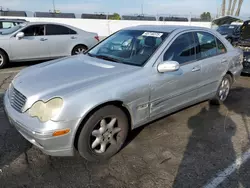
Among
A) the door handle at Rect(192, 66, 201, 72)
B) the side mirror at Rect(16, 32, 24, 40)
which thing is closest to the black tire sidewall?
the side mirror at Rect(16, 32, 24, 40)

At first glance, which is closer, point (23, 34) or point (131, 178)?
point (131, 178)

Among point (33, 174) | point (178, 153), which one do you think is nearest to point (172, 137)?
point (178, 153)

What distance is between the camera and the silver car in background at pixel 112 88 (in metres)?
2.43

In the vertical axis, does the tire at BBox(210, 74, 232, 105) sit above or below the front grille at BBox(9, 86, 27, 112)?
below

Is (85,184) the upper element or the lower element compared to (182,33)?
lower

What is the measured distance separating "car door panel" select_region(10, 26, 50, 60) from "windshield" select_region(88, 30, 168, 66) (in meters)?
4.37

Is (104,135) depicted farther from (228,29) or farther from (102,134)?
(228,29)

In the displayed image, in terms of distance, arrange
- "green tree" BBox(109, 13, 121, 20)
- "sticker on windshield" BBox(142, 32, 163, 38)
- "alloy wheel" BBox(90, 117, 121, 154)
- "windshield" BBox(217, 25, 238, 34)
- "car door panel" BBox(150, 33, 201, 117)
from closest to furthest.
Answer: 1. "alloy wheel" BBox(90, 117, 121, 154)
2. "car door panel" BBox(150, 33, 201, 117)
3. "sticker on windshield" BBox(142, 32, 163, 38)
4. "windshield" BBox(217, 25, 238, 34)
5. "green tree" BBox(109, 13, 121, 20)

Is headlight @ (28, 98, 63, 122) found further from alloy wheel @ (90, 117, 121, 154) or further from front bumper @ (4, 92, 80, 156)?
alloy wheel @ (90, 117, 121, 154)

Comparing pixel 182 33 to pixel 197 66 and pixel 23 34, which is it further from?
pixel 23 34

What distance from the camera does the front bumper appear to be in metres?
2.35

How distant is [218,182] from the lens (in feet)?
8.22

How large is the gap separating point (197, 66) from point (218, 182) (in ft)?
5.92

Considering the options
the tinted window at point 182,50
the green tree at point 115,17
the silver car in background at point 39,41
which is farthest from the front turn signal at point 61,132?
the green tree at point 115,17
